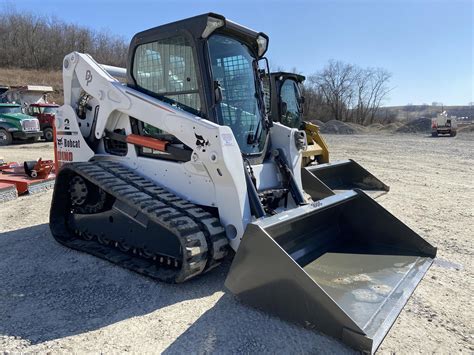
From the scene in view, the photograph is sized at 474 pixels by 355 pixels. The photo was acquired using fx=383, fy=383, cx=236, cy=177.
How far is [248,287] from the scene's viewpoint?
2.96 m

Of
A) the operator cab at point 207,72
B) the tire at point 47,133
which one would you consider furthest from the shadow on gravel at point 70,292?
the tire at point 47,133

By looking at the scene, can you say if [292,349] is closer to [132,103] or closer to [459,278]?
[459,278]

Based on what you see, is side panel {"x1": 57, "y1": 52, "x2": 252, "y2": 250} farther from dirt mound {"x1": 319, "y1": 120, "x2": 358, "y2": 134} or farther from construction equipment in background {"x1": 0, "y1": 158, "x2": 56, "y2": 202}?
dirt mound {"x1": 319, "y1": 120, "x2": 358, "y2": 134}

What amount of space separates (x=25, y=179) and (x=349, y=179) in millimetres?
6465

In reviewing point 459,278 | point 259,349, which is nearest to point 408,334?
point 259,349

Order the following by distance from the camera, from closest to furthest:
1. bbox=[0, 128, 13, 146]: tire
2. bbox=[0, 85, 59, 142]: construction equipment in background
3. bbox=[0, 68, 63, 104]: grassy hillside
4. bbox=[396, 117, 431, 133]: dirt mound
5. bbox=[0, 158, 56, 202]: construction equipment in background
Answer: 1. bbox=[0, 158, 56, 202]: construction equipment in background
2. bbox=[0, 128, 13, 146]: tire
3. bbox=[0, 85, 59, 142]: construction equipment in background
4. bbox=[396, 117, 431, 133]: dirt mound
5. bbox=[0, 68, 63, 104]: grassy hillside

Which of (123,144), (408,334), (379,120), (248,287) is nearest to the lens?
(408,334)

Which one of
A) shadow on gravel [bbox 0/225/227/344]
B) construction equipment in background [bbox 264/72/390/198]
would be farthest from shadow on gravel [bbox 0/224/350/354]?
construction equipment in background [bbox 264/72/390/198]

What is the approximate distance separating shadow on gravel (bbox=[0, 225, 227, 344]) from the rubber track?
123mm

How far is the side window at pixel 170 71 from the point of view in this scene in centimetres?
395

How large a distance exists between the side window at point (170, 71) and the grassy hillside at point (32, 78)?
38.7 m

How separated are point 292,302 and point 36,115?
2061 cm

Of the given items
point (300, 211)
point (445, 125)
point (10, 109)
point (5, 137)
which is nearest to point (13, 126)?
point (5, 137)

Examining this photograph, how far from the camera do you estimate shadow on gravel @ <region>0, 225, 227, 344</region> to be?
2.91m
